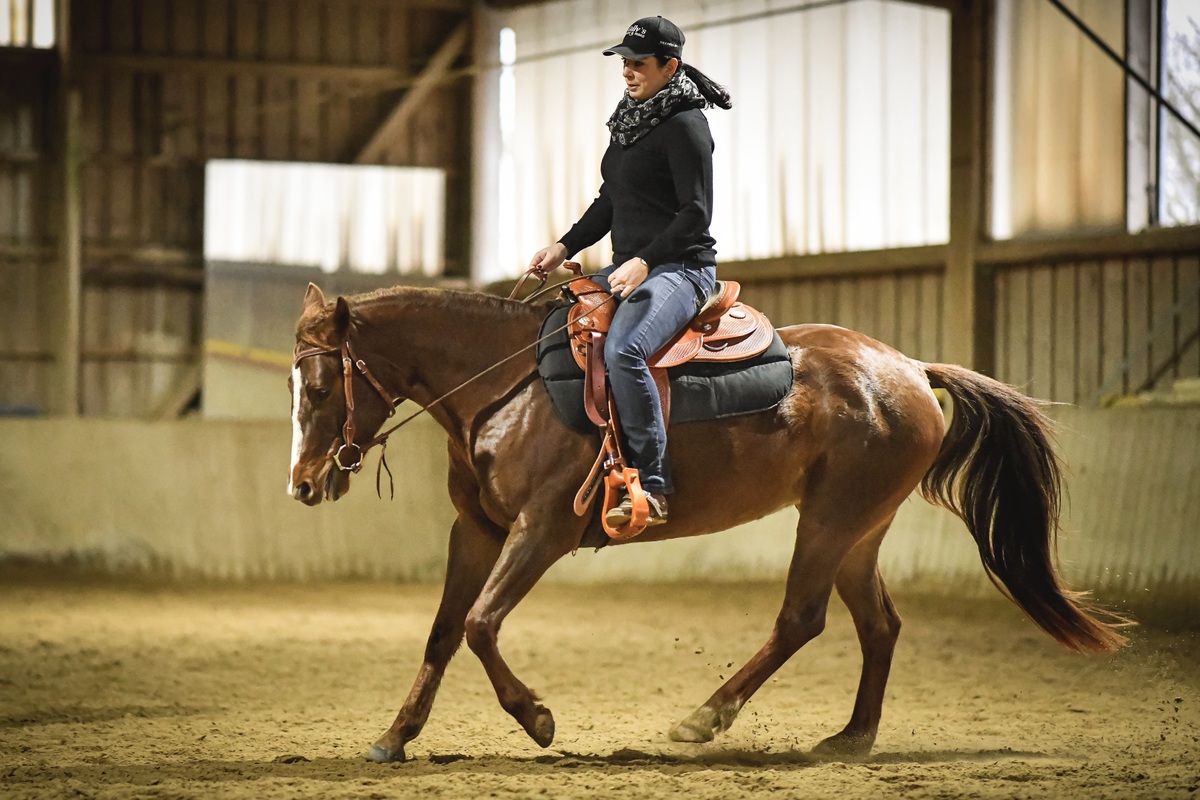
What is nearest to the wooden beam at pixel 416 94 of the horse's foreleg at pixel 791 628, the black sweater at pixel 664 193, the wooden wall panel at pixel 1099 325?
the wooden wall panel at pixel 1099 325

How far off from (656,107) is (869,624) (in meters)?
2.15

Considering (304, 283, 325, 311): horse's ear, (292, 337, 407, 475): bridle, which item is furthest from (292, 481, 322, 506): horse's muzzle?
(304, 283, 325, 311): horse's ear

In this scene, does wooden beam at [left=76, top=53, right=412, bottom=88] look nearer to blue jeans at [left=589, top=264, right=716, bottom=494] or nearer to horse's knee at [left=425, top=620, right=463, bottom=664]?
blue jeans at [left=589, top=264, right=716, bottom=494]

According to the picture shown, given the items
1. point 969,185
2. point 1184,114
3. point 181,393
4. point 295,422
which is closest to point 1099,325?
point 969,185

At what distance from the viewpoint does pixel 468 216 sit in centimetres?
1605

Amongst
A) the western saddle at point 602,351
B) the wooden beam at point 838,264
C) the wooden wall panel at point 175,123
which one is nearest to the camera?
the western saddle at point 602,351

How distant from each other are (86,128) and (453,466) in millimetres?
12230

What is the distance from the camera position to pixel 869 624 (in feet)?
16.8

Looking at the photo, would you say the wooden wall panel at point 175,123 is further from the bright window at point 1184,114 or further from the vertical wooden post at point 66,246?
the bright window at point 1184,114

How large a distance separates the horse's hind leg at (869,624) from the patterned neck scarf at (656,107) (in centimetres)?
179

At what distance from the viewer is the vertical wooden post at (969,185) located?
38.4 ft

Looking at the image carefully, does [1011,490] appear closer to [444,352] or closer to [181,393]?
[444,352]

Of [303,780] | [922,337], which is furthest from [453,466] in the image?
[922,337]

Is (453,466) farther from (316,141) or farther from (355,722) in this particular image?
(316,141)
